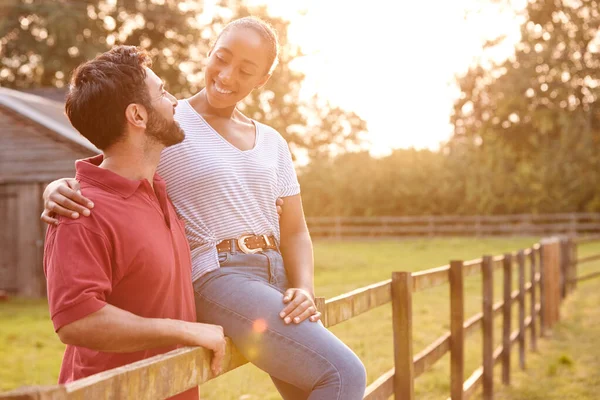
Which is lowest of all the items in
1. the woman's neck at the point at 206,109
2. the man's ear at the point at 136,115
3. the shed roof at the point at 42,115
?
the man's ear at the point at 136,115

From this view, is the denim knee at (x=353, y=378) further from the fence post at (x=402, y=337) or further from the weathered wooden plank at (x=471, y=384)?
the weathered wooden plank at (x=471, y=384)

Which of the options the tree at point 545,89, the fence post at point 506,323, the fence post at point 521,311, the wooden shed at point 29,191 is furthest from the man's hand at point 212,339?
the tree at point 545,89

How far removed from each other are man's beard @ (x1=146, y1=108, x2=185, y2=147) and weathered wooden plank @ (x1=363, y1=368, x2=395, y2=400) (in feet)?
5.13

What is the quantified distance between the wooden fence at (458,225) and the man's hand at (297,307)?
110 ft

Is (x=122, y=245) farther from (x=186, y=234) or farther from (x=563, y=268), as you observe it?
(x=563, y=268)

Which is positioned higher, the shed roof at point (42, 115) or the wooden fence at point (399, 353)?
the shed roof at point (42, 115)

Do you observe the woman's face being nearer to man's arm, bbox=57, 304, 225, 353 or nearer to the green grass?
man's arm, bbox=57, 304, 225, 353

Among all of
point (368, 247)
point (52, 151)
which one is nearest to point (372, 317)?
point (52, 151)

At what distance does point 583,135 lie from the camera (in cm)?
3766

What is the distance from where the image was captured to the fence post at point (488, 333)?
21.7 feet

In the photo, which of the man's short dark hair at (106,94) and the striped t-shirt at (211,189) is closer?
the man's short dark hair at (106,94)

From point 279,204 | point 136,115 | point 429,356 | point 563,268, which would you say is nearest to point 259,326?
point 279,204

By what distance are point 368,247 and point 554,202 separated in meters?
9.99

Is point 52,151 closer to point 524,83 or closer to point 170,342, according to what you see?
point 170,342
